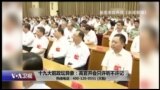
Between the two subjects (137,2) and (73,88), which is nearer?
(137,2)

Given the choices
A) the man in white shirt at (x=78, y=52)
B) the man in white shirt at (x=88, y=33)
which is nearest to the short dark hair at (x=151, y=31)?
the man in white shirt at (x=78, y=52)

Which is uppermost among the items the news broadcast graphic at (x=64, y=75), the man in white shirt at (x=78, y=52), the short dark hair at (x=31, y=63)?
the short dark hair at (x=31, y=63)

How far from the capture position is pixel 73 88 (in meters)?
1.56

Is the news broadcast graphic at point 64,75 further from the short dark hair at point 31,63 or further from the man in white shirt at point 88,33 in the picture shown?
the man in white shirt at point 88,33

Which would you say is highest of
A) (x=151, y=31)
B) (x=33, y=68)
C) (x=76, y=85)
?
(x=151, y=31)

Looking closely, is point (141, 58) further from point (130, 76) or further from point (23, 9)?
point (23, 9)

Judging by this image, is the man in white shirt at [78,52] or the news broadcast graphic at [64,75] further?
the man in white shirt at [78,52]

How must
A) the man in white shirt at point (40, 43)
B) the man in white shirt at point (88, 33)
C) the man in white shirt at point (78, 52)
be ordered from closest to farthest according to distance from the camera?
the man in white shirt at point (40, 43), the man in white shirt at point (78, 52), the man in white shirt at point (88, 33)

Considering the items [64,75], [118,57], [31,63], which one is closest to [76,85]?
[64,75]

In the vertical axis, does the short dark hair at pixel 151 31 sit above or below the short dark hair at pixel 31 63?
above

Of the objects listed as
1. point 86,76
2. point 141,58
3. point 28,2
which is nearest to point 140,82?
point 141,58

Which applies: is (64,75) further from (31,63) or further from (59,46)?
(59,46)

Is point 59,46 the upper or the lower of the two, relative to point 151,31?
lower

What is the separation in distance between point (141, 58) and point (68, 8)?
0.39 m
